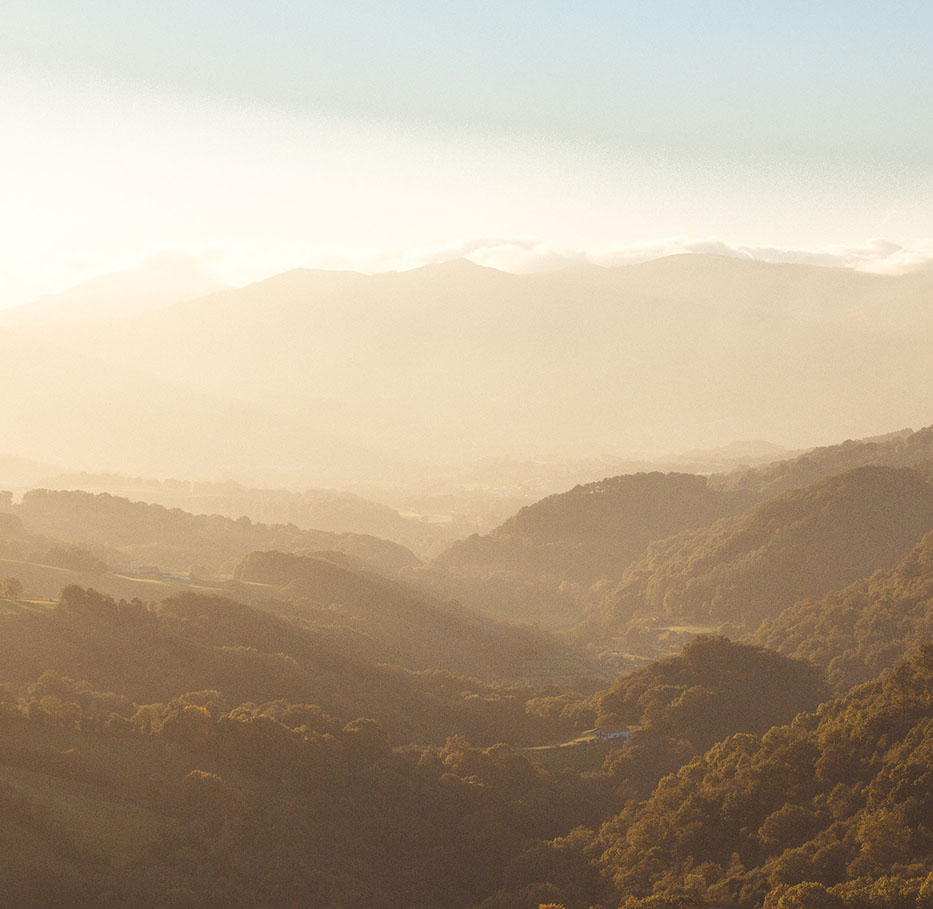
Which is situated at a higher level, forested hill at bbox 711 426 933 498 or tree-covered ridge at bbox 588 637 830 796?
forested hill at bbox 711 426 933 498

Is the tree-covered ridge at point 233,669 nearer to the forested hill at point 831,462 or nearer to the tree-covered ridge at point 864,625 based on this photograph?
the tree-covered ridge at point 864,625

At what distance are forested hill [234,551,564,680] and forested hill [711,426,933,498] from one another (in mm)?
71838

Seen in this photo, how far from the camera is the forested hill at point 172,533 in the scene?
14662 centimetres

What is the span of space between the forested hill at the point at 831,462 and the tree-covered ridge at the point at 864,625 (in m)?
60.3

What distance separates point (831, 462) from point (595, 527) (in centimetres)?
4252

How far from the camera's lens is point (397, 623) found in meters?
101

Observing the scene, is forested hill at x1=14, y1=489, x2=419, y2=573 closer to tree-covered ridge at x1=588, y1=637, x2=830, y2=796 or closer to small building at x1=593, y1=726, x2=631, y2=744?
tree-covered ridge at x1=588, y1=637, x2=830, y2=796

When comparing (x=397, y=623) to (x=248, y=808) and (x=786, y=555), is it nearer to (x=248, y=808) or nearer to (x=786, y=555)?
(x=786, y=555)

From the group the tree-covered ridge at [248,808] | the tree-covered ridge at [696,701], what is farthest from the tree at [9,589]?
the tree-covered ridge at [696,701]

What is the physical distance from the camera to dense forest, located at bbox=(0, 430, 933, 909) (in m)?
40.1

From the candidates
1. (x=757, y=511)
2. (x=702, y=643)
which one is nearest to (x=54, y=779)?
(x=702, y=643)

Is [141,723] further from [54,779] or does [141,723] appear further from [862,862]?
[862,862]

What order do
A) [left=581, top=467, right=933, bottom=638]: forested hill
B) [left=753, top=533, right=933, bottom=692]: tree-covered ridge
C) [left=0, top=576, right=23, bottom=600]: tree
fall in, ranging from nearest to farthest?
[left=0, top=576, right=23, bottom=600]: tree < [left=753, top=533, right=933, bottom=692]: tree-covered ridge < [left=581, top=467, right=933, bottom=638]: forested hill

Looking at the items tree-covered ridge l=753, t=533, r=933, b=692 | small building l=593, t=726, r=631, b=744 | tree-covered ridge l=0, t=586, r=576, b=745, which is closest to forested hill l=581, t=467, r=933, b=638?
tree-covered ridge l=753, t=533, r=933, b=692
